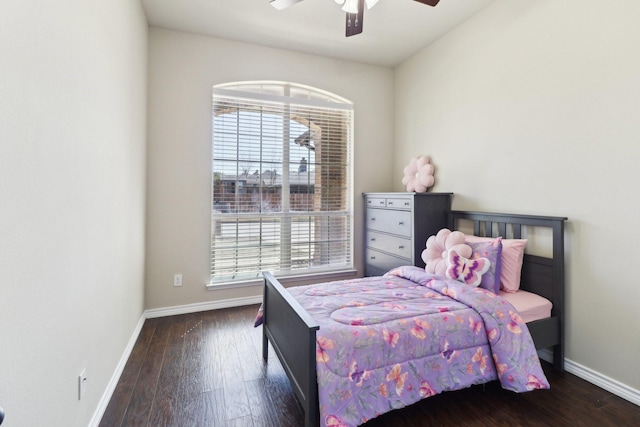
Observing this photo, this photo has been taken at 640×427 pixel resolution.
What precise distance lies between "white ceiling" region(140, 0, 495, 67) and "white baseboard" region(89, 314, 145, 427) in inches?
116

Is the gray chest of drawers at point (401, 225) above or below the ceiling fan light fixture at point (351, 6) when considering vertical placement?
below

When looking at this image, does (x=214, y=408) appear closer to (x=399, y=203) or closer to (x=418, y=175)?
(x=399, y=203)

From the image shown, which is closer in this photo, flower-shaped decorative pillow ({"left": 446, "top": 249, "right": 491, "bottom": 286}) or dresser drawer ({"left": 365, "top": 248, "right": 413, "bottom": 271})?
flower-shaped decorative pillow ({"left": 446, "top": 249, "right": 491, "bottom": 286})

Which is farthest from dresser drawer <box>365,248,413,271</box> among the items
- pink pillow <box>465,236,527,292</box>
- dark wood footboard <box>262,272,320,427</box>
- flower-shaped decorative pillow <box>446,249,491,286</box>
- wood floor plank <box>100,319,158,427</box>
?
wood floor plank <box>100,319,158,427</box>

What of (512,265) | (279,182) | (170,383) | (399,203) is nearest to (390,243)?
(399,203)

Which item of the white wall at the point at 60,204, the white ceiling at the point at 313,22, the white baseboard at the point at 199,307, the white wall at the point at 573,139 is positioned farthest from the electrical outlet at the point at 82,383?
the white wall at the point at 573,139

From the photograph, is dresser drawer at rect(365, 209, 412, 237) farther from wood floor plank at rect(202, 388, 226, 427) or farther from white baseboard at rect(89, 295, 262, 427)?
wood floor plank at rect(202, 388, 226, 427)

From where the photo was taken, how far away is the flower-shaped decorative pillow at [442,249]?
242 cm

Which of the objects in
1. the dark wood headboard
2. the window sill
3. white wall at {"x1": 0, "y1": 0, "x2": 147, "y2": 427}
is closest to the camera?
white wall at {"x1": 0, "y1": 0, "x2": 147, "y2": 427}

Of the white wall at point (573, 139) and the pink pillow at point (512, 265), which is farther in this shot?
the pink pillow at point (512, 265)

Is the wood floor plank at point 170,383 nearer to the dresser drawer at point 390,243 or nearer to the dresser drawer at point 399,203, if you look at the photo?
the dresser drawer at point 390,243

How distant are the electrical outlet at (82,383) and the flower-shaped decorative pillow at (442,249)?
2340 mm

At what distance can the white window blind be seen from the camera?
3.47 m

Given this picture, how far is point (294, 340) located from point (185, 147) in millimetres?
2443
